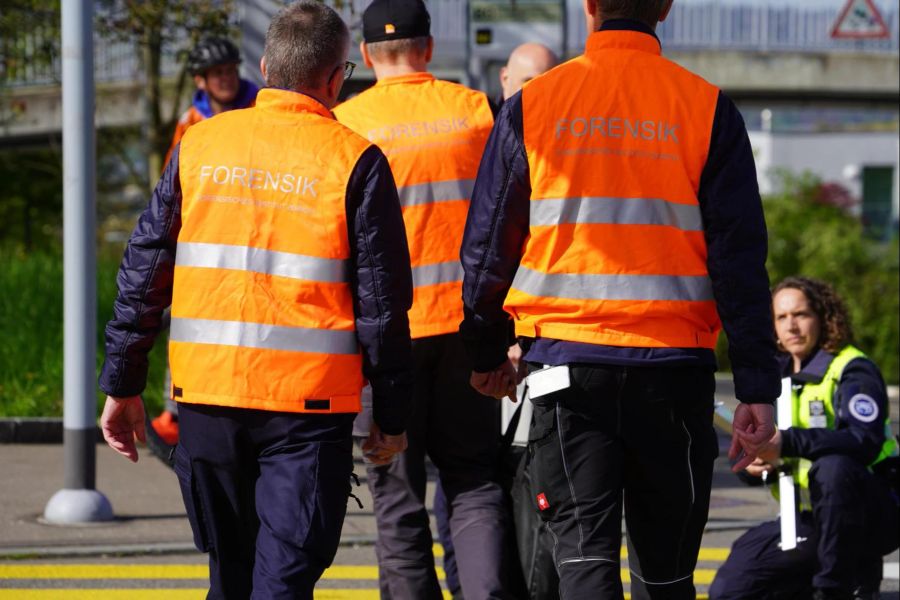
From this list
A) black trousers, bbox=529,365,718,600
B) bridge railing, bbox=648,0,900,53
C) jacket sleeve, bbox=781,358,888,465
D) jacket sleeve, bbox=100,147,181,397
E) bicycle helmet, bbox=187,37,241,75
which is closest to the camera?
black trousers, bbox=529,365,718,600

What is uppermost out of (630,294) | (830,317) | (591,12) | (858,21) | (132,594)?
(858,21)

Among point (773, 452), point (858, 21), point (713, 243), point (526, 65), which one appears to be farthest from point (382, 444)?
point (858, 21)

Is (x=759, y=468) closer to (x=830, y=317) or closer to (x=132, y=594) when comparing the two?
(x=830, y=317)

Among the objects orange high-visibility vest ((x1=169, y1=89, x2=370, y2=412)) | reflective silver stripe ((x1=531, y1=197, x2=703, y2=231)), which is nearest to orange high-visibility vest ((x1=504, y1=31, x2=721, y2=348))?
reflective silver stripe ((x1=531, y1=197, x2=703, y2=231))

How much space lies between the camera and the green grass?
9.49 meters

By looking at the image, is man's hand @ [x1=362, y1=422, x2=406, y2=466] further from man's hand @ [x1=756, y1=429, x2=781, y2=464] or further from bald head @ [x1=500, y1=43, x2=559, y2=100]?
bald head @ [x1=500, y1=43, x2=559, y2=100]

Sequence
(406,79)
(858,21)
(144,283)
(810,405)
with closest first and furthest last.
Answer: (144,283)
(406,79)
(810,405)
(858,21)

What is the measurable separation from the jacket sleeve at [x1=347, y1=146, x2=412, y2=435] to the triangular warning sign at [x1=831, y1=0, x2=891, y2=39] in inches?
724

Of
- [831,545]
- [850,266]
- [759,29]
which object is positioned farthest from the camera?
[759,29]

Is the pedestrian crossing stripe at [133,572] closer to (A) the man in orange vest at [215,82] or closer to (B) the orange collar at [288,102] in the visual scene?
(A) the man in orange vest at [215,82]

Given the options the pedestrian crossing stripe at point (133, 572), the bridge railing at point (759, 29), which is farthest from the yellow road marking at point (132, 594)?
the bridge railing at point (759, 29)

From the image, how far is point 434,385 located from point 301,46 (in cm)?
139

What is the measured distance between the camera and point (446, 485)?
16.1ft

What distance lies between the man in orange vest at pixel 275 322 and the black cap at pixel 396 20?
4.13 feet
